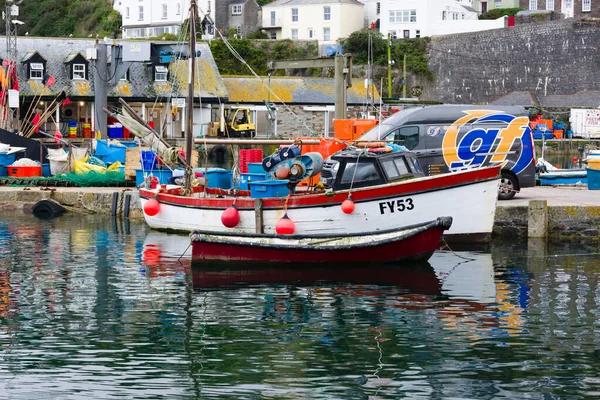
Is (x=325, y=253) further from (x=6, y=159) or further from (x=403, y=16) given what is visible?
(x=403, y=16)

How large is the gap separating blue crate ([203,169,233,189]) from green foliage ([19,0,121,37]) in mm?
63805

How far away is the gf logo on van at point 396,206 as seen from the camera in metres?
19.3

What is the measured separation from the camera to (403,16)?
75750 mm

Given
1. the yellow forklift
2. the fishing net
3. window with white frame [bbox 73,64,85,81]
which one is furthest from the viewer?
the yellow forklift

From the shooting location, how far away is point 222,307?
15477mm

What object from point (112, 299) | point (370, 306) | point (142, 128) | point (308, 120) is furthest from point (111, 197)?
point (308, 120)

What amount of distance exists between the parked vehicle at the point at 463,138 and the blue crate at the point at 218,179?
3.44 meters

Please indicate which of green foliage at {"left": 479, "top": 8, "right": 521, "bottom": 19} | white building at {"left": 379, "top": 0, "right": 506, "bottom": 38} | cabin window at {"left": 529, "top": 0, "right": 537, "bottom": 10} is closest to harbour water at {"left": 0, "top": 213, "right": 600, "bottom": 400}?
white building at {"left": 379, "top": 0, "right": 506, "bottom": 38}

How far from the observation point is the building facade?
75869 mm

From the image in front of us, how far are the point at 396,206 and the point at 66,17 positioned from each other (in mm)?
75244

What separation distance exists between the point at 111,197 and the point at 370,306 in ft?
40.4

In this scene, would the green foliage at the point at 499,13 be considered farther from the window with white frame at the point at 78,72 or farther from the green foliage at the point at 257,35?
the window with white frame at the point at 78,72

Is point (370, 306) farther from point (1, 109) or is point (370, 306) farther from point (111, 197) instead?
point (1, 109)

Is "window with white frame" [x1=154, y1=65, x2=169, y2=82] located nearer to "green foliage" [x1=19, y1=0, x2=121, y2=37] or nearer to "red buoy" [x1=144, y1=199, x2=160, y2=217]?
"red buoy" [x1=144, y1=199, x2=160, y2=217]
